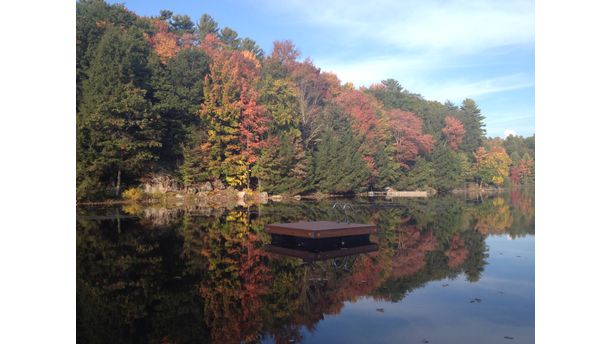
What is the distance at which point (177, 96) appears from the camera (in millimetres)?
27047

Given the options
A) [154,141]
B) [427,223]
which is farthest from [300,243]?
[154,141]

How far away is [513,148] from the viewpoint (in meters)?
71.9

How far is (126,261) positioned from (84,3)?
28407mm

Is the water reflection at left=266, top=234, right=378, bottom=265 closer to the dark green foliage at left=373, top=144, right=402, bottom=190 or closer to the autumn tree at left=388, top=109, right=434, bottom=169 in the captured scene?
the dark green foliage at left=373, top=144, right=402, bottom=190

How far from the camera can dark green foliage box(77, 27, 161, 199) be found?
2214 centimetres

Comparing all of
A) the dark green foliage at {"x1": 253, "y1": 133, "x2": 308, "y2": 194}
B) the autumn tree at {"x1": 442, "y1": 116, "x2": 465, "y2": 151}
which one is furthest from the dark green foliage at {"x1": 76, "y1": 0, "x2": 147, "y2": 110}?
the autumn tree at {"x1": 442, "y1": 116, "x2": 465, "y2": 151}

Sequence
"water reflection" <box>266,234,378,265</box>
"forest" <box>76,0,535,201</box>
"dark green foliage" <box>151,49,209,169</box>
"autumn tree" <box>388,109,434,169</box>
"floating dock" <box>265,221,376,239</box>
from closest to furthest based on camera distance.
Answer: "water reflection" <box>266,234,378,265</box>
"floating dock" <box>265,221,376,239</box>
"forest" <box>76,0,535,201</box>
"dark green foliage" <box>151,49,209,169</box>
"autumn tree" <box>388,109,434,169</box>

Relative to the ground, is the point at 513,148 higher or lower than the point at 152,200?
higher

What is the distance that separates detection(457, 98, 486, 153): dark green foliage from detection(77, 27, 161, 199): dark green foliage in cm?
4300

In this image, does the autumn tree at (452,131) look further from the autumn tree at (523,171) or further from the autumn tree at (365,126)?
the autumn tree at (523,171)

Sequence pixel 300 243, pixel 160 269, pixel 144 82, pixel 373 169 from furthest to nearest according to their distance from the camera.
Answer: pixel 373 169 < pixel 144 82 < pixel 300 243 < pixel 160 269

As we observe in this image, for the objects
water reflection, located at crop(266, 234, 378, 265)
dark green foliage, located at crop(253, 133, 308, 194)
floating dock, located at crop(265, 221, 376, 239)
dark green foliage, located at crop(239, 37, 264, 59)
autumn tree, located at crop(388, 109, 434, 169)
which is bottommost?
water reflection, located at crop(266, 234, 378, 265)

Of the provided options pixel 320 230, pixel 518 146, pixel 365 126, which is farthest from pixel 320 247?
pixel 518 146
